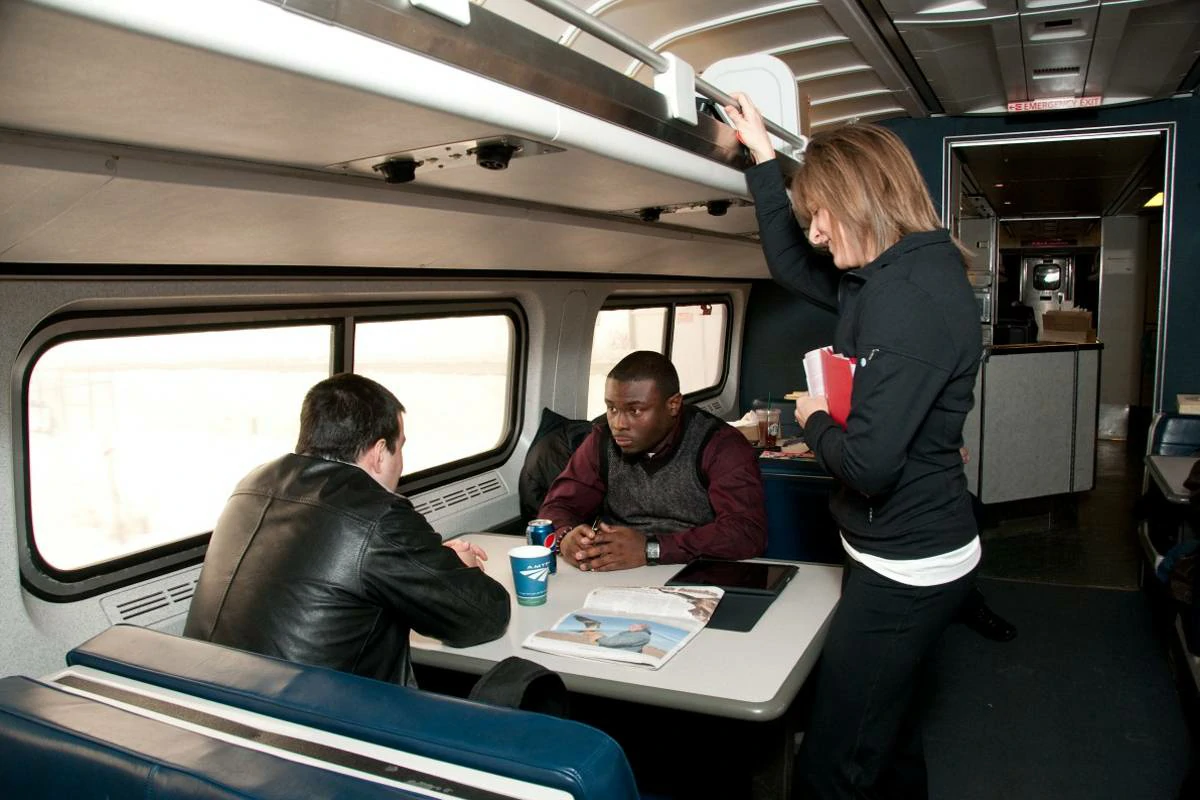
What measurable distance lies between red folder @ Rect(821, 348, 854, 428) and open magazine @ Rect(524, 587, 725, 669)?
67 cm

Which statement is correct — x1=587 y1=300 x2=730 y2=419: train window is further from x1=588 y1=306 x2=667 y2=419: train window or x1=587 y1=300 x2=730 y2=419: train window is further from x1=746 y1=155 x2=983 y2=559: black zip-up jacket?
x1=746 y1=155 x2=983 y2=559: black zip-up jacket

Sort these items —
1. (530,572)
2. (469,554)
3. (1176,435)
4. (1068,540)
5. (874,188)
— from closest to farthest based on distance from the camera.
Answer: (874,188)
(530,572)
(469,554)
(1176,435)
(1068,540)

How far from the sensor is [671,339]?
22.7 ft

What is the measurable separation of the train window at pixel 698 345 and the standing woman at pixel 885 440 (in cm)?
468

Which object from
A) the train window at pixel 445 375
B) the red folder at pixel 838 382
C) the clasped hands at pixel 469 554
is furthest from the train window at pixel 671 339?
the red folder at pixel 838 382

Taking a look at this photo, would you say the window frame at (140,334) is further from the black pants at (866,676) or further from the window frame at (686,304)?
the black pants at (866,676)

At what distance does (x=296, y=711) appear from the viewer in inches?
51.0

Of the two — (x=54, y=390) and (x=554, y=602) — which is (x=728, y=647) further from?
(x=54, y=390)

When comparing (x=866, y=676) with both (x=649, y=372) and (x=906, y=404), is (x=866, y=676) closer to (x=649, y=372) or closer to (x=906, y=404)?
(x=906, y=404)

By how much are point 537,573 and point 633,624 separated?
360 mm

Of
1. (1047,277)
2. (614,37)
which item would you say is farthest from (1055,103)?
(1047,277)

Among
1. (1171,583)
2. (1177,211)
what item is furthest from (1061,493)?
(1171,583)

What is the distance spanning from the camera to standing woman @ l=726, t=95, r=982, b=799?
1994 millimetres

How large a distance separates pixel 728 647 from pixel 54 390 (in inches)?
78.9
